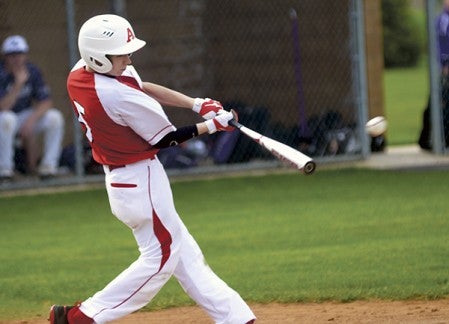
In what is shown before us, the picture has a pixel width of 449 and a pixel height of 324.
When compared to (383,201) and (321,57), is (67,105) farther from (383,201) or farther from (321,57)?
(383,201)

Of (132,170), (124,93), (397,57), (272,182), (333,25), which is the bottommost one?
(397,57)

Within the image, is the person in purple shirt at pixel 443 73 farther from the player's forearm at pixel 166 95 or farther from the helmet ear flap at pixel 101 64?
the helmet ear flap at pixel 101 64

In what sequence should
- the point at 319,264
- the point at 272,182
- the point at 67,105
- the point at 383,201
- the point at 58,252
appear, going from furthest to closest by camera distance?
the point at 67,105, the point at 272,182, the point at 383,201, the point at 58,252, the point at 319,264

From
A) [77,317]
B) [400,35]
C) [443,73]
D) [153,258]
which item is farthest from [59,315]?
[400,35]

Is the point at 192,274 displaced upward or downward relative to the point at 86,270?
upward

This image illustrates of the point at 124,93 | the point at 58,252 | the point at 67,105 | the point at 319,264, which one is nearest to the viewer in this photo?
the point at 124,93

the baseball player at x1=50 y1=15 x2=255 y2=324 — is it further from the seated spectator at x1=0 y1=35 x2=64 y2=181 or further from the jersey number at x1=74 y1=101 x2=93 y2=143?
the seated spectator at x1=0 y1=35 x2=64 y2=181

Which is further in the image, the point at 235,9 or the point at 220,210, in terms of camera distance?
the point at 235,9

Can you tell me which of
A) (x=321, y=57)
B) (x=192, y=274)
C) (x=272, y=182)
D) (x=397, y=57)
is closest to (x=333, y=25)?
(x=321, y=57)

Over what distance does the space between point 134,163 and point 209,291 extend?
809 millimetres

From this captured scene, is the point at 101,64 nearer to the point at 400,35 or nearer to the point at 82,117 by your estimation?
the point at 82,117

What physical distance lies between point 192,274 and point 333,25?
31.7 feet

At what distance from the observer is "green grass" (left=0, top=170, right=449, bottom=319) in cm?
846

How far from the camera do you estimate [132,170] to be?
6.52 metres
